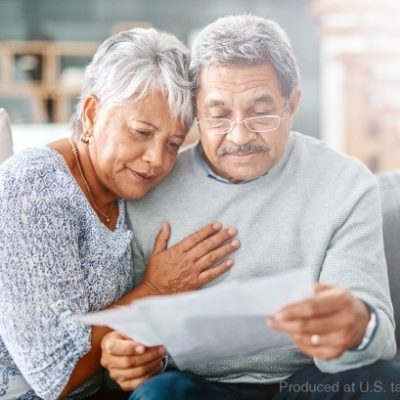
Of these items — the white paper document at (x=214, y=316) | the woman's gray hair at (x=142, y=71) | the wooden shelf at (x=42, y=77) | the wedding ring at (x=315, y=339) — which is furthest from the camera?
the wooden shelf at (x=42, y=77)

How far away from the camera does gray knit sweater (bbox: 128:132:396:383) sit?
142 centimetres

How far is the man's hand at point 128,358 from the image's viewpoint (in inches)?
48.5

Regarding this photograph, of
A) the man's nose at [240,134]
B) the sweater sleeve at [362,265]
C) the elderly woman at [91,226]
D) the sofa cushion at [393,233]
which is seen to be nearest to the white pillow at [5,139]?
the elderly woman at [91,226]

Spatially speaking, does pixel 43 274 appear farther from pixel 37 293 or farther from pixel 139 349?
pixel 139 349

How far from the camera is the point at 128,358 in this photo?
125 centimetres

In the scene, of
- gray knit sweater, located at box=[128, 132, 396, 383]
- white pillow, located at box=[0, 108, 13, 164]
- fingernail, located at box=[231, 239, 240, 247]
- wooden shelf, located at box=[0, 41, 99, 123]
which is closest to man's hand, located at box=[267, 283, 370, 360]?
gray knit sweater, located at box=[128, 132, 396, 383]

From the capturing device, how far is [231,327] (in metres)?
1.05

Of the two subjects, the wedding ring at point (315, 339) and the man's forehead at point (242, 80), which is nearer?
the wedding ring at point (315, 339)

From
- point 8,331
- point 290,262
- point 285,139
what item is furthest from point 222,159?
point 8,331

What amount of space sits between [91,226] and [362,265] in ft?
1.82

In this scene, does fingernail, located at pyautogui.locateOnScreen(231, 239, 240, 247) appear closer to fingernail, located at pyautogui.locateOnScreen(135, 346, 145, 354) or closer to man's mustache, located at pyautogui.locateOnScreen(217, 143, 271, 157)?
man's mustache, located at pyautogui.locateOnScreen(217, 143, 271, 157)

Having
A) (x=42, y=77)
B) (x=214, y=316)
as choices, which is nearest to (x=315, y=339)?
(x=214, y=316)

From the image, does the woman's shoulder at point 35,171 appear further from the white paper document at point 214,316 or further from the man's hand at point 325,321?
the man's hand at point 325,321

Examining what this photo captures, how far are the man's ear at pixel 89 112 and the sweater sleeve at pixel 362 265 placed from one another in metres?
0.58
